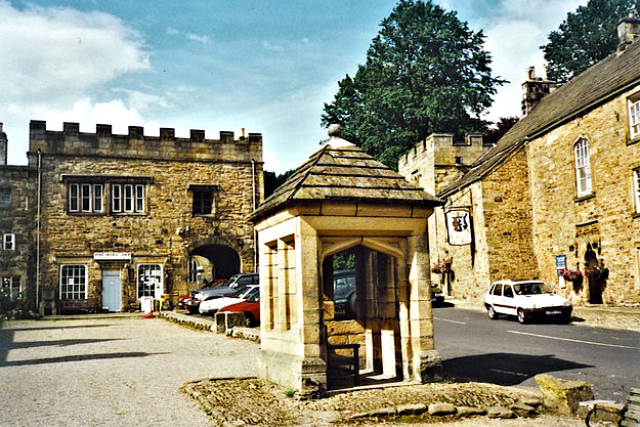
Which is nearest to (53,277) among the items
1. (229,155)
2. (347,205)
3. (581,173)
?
(229,155)

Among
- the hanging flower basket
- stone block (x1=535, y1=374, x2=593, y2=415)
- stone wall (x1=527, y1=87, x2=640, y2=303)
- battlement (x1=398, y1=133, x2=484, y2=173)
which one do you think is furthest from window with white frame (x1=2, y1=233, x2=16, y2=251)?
stone block (x1=535, y1=374, x2=593, y2=415)

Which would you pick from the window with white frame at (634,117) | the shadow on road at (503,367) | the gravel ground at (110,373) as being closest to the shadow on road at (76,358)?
the gravel ground at (110,373)

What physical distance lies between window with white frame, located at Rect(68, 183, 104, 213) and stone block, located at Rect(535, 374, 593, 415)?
92.4 ft

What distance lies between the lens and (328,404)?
24.1 ft

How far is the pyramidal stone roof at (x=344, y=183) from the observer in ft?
26.3

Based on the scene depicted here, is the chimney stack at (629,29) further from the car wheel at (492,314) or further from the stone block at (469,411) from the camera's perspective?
the stone block at (469,411)

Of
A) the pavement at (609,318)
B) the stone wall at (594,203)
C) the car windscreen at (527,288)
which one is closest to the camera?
the pavement at (609,318)

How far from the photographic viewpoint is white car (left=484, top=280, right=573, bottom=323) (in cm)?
1953

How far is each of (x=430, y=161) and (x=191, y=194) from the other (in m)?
13.8

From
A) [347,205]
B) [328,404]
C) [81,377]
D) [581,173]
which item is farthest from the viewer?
[581,173]

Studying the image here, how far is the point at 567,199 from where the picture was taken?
2558 centimetres

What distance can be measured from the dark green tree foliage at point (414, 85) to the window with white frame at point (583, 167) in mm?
17761

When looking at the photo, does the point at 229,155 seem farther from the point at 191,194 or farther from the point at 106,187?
the point at 106,187

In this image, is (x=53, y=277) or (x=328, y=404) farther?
(x=53, y=277)
